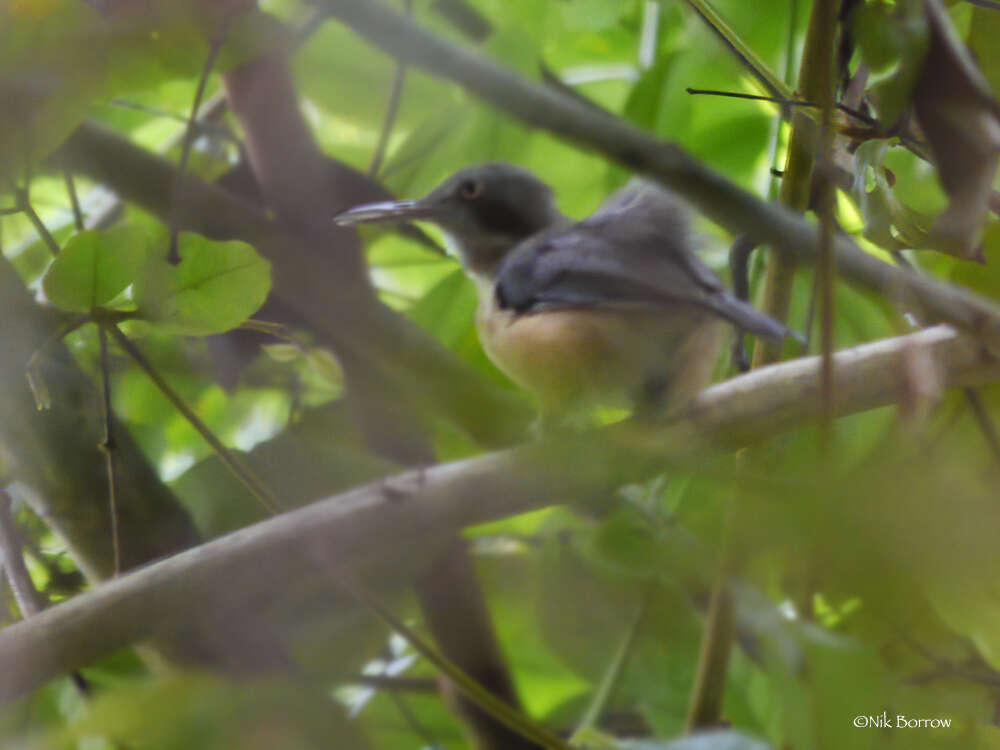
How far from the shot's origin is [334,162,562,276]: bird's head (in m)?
1.19

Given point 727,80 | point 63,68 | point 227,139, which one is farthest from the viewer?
point 227,139

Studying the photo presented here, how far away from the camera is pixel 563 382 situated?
0.84 meters

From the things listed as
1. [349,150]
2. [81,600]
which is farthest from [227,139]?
[81,600]

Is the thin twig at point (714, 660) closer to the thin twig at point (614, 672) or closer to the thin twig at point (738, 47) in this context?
the thin twig at point (614, 672)

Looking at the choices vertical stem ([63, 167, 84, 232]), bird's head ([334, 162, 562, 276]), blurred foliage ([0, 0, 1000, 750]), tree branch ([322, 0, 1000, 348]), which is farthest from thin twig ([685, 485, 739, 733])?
bird's head ([334, 162, 562, 276])

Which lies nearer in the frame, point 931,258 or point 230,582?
point 230,582

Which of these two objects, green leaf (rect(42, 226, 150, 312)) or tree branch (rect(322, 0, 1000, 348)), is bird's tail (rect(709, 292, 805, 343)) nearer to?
tree branch (rect(322, 0, 1000, 348))

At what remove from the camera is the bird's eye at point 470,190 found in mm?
1220

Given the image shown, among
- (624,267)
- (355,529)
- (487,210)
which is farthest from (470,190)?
(355,529)

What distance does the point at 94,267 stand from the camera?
619mm

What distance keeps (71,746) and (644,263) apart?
0.70m

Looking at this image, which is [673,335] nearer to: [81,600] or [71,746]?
[81,600]

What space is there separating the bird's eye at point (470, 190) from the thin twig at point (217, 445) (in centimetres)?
60

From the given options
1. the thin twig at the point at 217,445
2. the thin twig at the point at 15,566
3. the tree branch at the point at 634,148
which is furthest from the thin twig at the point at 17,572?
the tree branch at the point at 634,148
